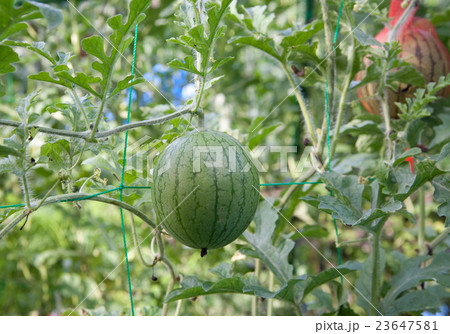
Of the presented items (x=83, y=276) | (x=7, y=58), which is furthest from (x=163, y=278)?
(x=7, y=58)

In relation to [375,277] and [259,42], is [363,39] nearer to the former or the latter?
[259,42]

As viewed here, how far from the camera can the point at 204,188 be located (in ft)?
3.35

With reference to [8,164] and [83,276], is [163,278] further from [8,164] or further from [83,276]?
[8,164]

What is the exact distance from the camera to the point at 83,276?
9.89 ft

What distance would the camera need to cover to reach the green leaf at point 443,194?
1146mm

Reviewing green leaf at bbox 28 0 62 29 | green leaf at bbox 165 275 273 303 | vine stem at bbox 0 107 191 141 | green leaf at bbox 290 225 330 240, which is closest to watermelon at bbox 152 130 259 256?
vine stem at bbox 0 107 191 141

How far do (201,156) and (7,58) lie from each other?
0.44 metres

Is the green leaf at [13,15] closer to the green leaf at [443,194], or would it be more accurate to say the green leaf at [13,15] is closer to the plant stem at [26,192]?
the plant stem at [26,192]

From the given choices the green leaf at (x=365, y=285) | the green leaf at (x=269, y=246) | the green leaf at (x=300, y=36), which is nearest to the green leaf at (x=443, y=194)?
the green leaf at (x=365, y=285)

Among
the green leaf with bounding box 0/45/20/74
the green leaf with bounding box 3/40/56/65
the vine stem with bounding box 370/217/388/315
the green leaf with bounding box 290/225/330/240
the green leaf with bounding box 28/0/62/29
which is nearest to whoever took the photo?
the green leaf with bounding box 28/0/62/29

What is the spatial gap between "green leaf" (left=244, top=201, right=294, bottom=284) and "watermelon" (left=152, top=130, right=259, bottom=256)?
0.38 metres

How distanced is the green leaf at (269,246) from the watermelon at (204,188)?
38cm

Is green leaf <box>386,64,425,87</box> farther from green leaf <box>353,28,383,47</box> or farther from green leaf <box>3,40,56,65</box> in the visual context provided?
green leaf <box>3,40,56,65</box>

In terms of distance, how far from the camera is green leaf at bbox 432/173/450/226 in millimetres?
1146
